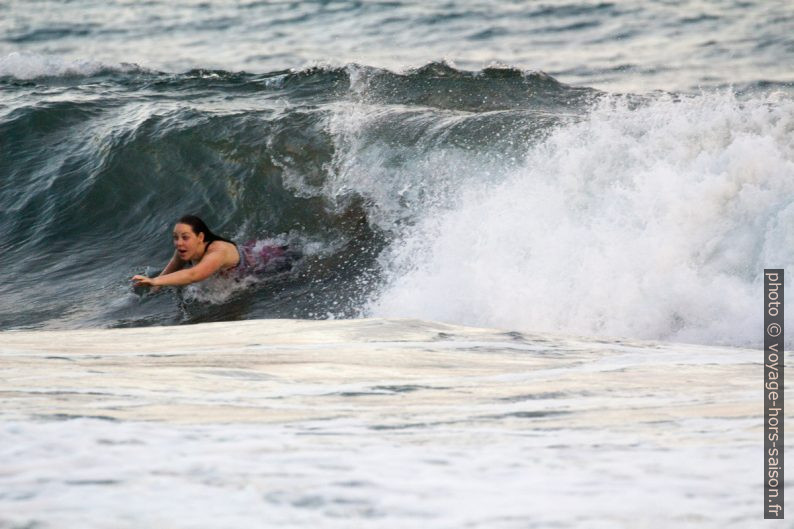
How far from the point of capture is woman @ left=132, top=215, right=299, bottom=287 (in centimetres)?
671

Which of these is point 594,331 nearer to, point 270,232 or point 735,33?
point 270,232

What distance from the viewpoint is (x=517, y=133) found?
7.92 metres

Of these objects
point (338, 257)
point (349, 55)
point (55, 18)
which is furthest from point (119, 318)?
point (55, 18)

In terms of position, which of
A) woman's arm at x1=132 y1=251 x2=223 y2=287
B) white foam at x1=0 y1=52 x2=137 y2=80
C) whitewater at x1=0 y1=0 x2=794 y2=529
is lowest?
woman's arm at x1=132 y1=251 x2=223 y2=287

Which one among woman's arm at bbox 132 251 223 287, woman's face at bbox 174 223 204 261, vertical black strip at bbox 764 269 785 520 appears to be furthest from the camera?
woman's face at bbox 174 223 204 261

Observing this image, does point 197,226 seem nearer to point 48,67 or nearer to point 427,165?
point 427,165

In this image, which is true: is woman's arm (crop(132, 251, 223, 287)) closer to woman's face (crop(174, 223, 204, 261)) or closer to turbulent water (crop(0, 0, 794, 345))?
woman's face (crop(174, 223, 204, 261))

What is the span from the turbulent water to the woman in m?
0.15

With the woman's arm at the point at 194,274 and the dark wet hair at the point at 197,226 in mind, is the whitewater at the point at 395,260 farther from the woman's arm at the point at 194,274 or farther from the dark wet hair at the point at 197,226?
the dark wet hair at the point at 197,226

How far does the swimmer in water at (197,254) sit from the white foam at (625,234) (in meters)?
1.11

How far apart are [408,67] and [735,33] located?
14.0ft

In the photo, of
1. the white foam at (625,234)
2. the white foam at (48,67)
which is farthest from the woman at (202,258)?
the white foam at (48,67)

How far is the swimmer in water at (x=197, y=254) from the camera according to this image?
6.71 meters

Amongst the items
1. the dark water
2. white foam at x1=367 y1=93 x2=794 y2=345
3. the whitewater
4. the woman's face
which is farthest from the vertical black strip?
the woman's face
